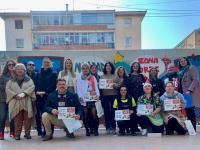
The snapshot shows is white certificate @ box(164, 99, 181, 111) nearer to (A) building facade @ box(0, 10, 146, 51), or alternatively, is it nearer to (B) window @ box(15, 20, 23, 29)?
(A) building facade @ box(0, 10, 146, 51)

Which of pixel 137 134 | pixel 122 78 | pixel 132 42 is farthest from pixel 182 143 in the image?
pixel 132 42

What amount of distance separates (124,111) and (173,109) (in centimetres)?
102

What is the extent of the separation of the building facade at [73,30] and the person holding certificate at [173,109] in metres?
31.9

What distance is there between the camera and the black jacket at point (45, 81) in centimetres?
696

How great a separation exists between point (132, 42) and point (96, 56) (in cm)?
3343

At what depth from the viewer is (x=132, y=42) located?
41344 millimetres

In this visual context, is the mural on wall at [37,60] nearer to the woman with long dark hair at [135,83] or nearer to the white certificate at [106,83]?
the white certificate at [106,83]

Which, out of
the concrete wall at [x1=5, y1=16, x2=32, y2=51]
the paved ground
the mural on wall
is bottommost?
the paved ground

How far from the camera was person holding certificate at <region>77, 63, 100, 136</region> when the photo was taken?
7.03 m

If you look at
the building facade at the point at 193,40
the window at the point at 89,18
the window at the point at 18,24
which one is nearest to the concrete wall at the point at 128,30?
the window at the point at 89,18

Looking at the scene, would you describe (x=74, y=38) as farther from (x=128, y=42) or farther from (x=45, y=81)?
(x=45, y=81)

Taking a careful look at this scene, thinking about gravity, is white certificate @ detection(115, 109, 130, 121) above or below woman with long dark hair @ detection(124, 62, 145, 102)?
below

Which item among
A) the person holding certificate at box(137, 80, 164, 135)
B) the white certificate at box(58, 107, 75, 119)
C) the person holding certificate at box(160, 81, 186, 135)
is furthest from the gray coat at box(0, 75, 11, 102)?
the person holding certificate at box(160, 81, 186, 135)

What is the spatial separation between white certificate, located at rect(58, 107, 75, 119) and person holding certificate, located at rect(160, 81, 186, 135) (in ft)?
6.27
